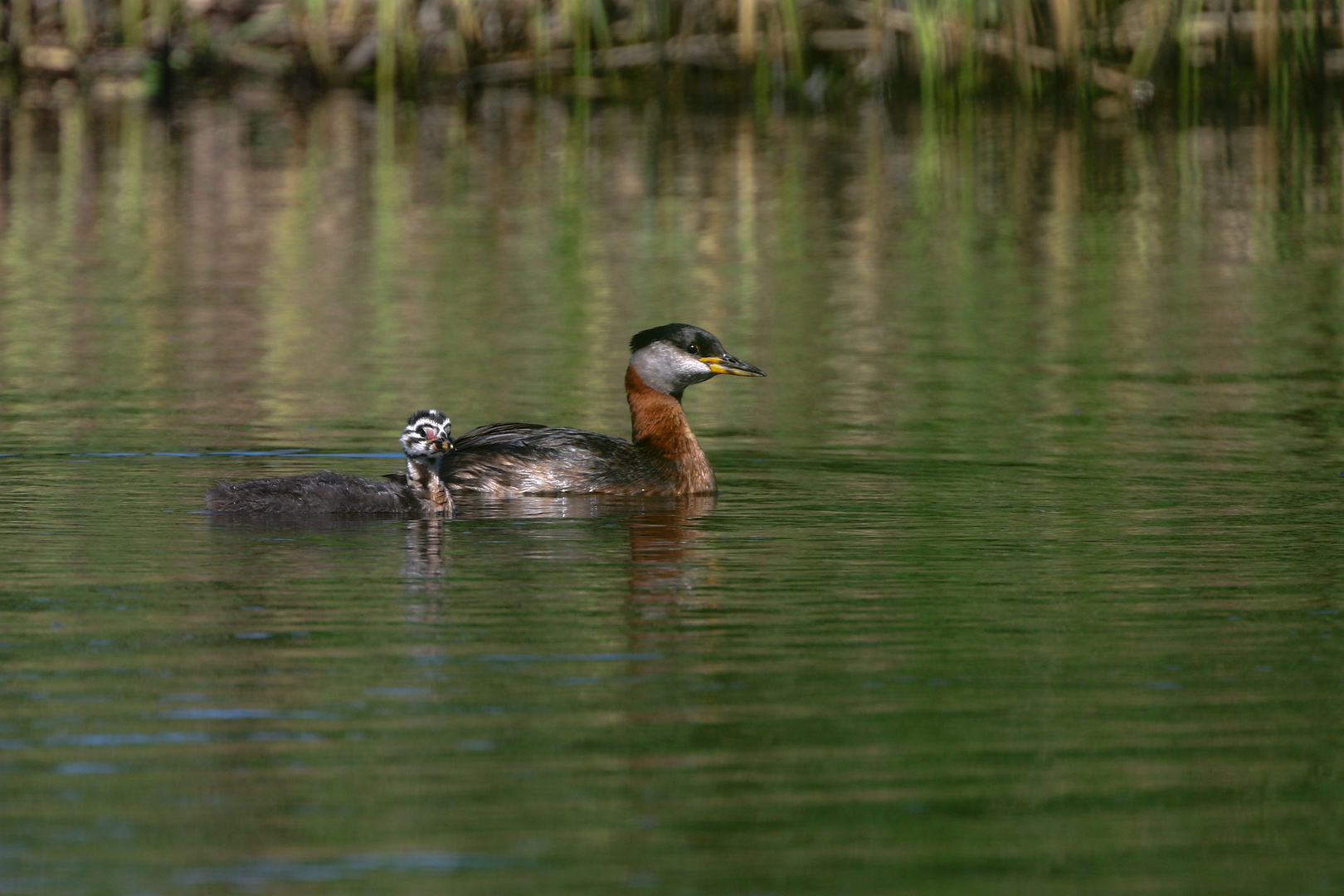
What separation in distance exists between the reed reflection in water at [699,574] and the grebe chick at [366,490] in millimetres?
118

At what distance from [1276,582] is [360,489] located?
3359 millimetres

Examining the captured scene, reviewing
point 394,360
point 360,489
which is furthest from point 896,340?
point 360,489

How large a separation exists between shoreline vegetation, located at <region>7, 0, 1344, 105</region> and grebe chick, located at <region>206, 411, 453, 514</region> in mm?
16933

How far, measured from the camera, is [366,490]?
886cm

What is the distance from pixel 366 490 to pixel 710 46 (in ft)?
64.8

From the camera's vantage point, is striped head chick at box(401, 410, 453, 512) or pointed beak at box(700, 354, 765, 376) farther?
pointed beak at box(700, 354, 765, 376)

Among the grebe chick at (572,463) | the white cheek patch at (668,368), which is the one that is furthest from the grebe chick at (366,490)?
the white cheek patch at (668,368)

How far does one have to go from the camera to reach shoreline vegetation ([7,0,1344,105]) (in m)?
26.2

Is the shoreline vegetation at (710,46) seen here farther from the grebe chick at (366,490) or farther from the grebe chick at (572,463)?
the grebe chick at (366,490)

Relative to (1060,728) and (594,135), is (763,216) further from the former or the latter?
(1060,728)

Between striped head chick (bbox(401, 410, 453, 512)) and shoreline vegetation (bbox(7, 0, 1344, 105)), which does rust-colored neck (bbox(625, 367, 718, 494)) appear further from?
shoreline vegetation (bbox(7, 0, 1344, 105))

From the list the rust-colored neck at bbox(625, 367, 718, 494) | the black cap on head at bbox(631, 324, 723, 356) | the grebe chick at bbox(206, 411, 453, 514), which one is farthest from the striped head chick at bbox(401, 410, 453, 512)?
the black cap on head at bbox(631, 324, 723, 356)

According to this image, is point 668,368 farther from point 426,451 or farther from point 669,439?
point 426,451

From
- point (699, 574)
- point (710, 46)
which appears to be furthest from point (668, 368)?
point (710, 46)
